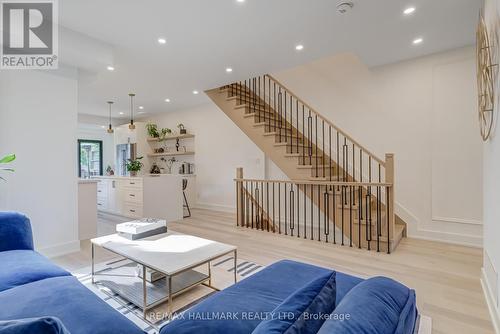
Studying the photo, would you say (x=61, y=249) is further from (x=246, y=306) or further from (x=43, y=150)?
(x=246, y=306)

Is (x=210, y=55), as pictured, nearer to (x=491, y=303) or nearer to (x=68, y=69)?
(x=68, y=69)

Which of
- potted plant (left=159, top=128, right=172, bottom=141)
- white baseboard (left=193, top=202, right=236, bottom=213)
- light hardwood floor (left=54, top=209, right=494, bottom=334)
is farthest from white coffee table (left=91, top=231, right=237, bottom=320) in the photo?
potted plant (left=159, top=128, right=172, bottom=141)

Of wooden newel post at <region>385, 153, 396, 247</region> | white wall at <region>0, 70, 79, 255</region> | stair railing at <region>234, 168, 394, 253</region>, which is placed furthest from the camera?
stair railing at <region>234, 168, 394, 253</region>

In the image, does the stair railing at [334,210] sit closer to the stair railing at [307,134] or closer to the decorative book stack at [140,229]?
the stair railing at [307,134]

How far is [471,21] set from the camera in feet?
9.38

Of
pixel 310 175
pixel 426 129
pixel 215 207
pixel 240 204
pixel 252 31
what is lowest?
pixel 215 207

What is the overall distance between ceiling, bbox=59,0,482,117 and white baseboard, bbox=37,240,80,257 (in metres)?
2.37

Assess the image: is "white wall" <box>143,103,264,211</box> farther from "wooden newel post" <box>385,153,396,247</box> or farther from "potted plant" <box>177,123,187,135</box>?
"wooden newel post" <box>385,153,396,247</box>

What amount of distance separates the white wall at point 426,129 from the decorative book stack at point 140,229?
3.55 meters

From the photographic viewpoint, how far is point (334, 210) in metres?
3.74

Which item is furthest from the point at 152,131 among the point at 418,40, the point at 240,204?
the point at 418,40

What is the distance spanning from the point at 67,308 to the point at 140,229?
114 cm

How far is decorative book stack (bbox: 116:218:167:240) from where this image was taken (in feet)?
7.63

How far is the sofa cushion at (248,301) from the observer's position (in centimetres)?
112
